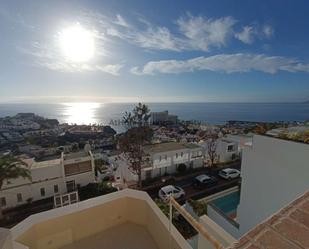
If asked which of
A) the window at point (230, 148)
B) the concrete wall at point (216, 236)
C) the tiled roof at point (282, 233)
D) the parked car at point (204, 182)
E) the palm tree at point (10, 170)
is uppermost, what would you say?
the tiled roof at point (282, 233)

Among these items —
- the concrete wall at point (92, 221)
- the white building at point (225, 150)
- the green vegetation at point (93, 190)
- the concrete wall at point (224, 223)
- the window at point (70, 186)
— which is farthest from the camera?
the white building at point (225, 150)

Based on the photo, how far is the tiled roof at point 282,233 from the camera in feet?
2.53

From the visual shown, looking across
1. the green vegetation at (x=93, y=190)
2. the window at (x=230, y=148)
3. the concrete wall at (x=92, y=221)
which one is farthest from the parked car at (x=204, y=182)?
the concrete wall at (x=92, y=221)

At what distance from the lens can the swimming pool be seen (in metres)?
10.5

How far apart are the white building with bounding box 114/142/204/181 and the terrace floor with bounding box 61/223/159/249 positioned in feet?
38.5

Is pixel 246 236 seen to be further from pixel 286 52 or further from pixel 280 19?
pixel 286 52

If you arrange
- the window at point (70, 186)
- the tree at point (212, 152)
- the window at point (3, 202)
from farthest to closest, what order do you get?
1. the tree at point (212, 152)
2. the window at point (70, 186)
3. the window at point (3, 202)

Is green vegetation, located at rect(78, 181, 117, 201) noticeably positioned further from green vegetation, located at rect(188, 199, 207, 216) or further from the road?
green vegetation, located at rect(188, 199, 207, 216)

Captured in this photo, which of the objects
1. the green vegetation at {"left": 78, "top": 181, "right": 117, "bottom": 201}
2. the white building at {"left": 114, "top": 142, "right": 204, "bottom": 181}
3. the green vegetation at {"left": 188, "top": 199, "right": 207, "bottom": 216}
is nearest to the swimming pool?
the green vegetation at {"left": 188, "top": 199, "right": 207, "bottom": 216}

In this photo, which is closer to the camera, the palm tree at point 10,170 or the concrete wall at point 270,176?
the concrete wall at point 270,176

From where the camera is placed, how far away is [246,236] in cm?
83

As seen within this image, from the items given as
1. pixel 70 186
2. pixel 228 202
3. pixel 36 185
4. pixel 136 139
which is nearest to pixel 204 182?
pixel 228 202

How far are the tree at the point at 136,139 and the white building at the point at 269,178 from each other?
7284 mm

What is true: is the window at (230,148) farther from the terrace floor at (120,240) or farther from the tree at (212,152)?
the terrace floor at (120,240)
